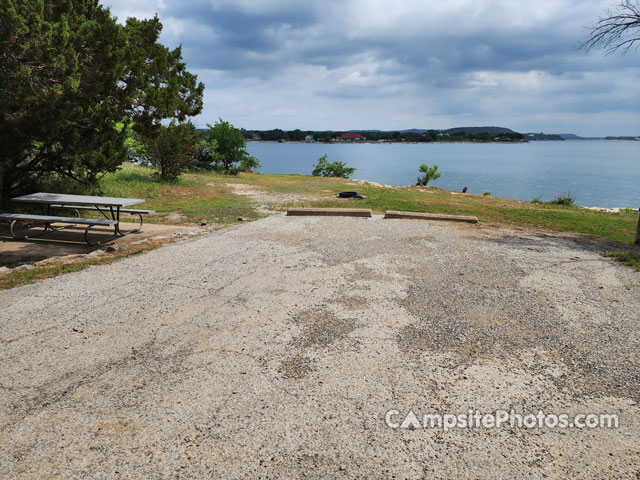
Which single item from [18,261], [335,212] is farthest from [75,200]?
[335,212]

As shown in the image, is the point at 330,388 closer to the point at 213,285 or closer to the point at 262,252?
the point at 213,285

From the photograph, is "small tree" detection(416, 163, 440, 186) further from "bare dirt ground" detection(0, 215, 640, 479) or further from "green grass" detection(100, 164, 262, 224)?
"bare dirt ground" detection(0, 215, 640, 479)

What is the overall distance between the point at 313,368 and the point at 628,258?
630 cm

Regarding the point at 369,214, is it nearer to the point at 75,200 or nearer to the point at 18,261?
the point at 75,200

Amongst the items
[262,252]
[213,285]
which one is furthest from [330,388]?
[262,252]

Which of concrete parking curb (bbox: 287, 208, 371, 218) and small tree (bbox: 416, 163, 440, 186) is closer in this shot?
concrete parking curb (bbox: 287, 208, 371, 218)

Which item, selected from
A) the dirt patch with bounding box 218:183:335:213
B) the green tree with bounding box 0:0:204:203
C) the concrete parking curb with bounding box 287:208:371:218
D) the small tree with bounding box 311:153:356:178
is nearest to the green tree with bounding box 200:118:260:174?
the small tree with bounding box 311:153:356:178

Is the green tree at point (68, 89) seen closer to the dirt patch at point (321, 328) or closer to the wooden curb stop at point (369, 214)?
the wooden curb stop at point (369, 214)

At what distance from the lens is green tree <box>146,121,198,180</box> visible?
17531mm

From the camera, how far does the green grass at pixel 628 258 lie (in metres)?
6.34

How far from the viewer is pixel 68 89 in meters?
6.97

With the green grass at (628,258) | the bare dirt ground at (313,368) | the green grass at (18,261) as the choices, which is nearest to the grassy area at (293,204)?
the green grass at (628,258)

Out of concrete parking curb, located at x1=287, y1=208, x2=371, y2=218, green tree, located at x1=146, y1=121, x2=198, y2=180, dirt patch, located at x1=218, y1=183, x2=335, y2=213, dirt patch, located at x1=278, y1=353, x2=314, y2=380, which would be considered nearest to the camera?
dirt patch, located at x1=278, y1=353, x2=314, y2=380

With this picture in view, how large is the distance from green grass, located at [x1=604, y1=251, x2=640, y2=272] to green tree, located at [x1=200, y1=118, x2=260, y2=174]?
25.4 m
